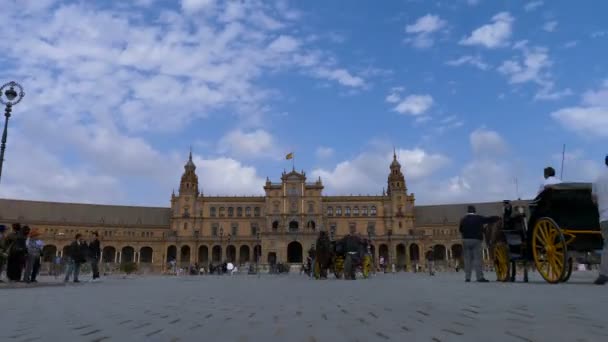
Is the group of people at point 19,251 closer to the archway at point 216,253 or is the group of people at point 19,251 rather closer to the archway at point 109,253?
the archway at point 216,253

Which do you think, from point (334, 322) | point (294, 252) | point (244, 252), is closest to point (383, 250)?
point (294, 252)

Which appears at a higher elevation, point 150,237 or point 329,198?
point 329,198

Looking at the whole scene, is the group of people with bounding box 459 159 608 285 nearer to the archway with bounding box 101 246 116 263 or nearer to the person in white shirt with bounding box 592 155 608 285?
the person in white shirt with bounding box 592 155 608 285

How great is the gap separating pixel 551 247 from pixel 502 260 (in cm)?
298

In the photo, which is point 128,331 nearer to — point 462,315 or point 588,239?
point 462,315

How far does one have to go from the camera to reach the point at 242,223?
267 feet

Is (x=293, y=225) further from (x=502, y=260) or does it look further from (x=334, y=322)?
(x=334, y=322)

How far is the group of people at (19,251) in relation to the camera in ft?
39.7

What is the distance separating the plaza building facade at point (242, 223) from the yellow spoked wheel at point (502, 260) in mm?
60594

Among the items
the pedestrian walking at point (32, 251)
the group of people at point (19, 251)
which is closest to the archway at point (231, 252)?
the group of people at point (19, 251)

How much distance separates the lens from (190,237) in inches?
3068

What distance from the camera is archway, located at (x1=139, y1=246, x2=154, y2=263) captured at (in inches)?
3161

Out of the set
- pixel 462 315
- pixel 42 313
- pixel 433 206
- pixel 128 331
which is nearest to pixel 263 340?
pixel 128 331

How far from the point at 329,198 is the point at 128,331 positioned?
79432 mm
